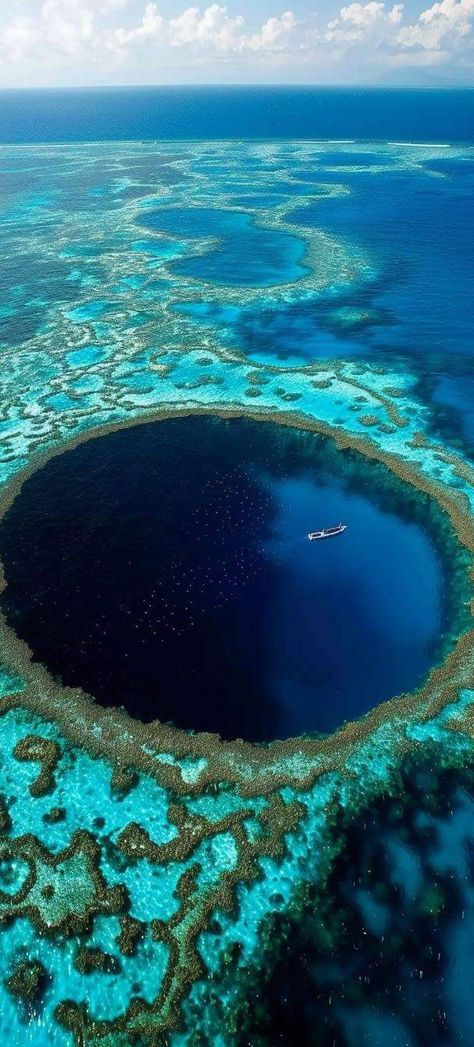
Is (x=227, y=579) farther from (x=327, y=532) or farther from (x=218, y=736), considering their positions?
(x=218, y=736)

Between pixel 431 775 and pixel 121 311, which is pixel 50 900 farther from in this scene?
pixel 121 311

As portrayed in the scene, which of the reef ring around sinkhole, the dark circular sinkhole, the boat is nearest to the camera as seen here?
the reef ring around sinkhole

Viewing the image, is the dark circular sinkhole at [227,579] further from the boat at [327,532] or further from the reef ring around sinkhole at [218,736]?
the reef ring around sinkhole at [218,736]

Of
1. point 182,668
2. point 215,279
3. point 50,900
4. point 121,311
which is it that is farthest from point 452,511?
point 215,279

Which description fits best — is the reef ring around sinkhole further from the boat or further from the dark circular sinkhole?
the boat

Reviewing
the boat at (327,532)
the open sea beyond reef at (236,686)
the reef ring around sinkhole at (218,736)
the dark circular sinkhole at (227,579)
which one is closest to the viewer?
the open sea beyond reef at (236,686)

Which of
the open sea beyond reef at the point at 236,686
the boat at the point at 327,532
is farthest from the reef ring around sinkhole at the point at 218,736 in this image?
the boat at the point at 327,532

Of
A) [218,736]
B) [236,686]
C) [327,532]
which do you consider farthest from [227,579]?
[218,736]

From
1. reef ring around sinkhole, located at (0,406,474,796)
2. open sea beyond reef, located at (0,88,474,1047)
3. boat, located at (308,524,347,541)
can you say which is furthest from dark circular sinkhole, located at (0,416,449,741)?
reef ring around sinkhole, located at (0,406,474,796)
